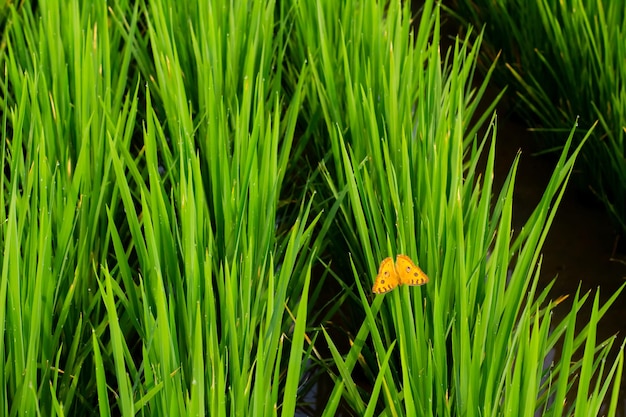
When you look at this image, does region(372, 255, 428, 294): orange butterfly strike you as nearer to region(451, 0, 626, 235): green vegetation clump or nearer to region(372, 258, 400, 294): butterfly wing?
region(372, 258, 400, 294): butterfly wing

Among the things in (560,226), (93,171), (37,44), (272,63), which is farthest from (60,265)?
(560,226)

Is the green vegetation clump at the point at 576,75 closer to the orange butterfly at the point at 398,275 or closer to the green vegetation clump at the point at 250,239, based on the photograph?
the green vegetation clump at the point at 250,239

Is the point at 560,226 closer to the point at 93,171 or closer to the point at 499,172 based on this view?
the point at 499,172

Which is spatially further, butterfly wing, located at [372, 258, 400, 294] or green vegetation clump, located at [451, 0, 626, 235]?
green vegetation clump, located at [451, 0, 626, 235]

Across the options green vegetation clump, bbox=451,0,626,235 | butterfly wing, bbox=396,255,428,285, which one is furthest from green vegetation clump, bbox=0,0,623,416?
green vegetation clump, bbox=451,0,626,235

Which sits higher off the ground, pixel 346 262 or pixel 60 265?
pixel 60 265

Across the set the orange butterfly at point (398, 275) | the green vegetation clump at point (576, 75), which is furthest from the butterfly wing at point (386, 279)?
the green vegetation clump at point (576, 75)

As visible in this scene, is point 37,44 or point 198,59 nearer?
point 198,59

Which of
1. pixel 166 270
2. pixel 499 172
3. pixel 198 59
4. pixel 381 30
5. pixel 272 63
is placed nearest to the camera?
pixel 166 270
